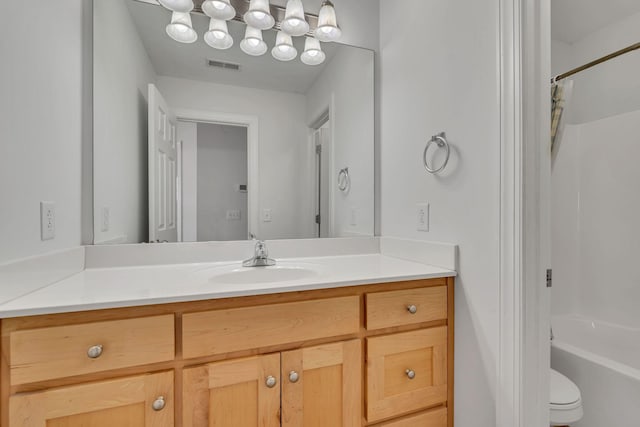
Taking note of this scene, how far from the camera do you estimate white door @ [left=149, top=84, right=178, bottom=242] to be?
1.37 meters

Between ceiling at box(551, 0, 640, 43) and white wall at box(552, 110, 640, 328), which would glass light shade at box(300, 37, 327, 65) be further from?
white wall at box(552, 110, 640, 328)

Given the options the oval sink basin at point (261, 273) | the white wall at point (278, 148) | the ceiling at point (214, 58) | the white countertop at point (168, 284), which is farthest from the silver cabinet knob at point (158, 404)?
the ceiling at point (214, 58)

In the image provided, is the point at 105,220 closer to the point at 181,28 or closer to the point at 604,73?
the point at 181,28

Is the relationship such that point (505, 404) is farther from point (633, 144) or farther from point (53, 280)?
point (633, 144)

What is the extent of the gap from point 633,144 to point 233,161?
2382mm

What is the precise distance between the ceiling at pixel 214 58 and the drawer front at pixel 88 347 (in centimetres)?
111

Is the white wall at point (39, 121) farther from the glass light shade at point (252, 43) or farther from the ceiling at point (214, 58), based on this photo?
the glass light shade at point (252, 43)

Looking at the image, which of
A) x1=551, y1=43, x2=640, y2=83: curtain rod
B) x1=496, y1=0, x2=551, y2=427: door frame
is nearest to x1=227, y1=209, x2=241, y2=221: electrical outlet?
x1=496, y1=0, x2=551, y2=427: door frame

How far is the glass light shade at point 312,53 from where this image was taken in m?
1.60

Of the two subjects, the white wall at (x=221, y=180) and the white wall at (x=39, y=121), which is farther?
the white wall at (x=221, y=180)

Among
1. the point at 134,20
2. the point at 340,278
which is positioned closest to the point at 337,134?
the point at 340,278

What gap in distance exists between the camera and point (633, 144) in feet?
6.16

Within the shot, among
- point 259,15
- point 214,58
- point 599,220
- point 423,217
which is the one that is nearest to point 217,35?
point 214,58

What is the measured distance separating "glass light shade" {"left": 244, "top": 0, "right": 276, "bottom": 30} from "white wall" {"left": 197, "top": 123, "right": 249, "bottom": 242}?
0.48m
